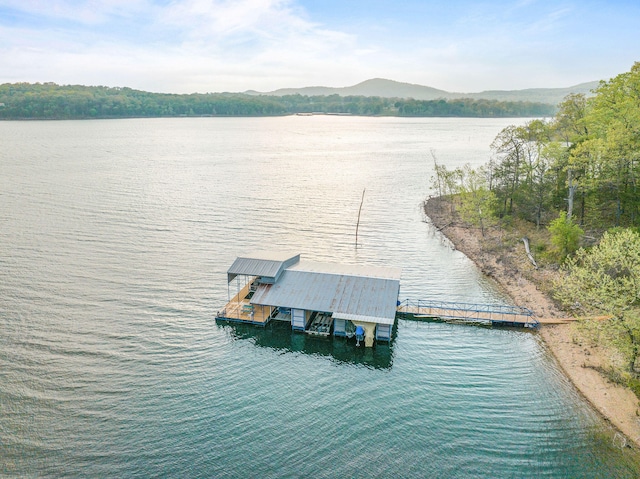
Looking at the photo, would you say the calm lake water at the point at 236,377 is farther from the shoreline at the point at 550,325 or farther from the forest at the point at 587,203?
the forest at the point at 587,203

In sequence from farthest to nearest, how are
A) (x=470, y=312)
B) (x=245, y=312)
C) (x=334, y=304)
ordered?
1. (x=470, y=312)
2. (x=245, y=312)
3. (x=334, y=304)

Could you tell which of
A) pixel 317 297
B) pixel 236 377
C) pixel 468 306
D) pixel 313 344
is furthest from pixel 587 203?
pixel 236 377

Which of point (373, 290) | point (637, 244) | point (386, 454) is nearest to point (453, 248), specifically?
point (373, 290)

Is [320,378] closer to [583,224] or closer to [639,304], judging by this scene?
[639,304]

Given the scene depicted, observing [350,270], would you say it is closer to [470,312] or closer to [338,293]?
[338,293]

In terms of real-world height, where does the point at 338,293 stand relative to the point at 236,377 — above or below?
above

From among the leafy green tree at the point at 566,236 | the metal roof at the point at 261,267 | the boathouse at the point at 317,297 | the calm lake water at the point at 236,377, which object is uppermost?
the leafy green tree at the point at 566,236

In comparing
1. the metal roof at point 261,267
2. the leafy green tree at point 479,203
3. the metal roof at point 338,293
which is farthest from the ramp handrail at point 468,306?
the leafy green tree at point 479,203
